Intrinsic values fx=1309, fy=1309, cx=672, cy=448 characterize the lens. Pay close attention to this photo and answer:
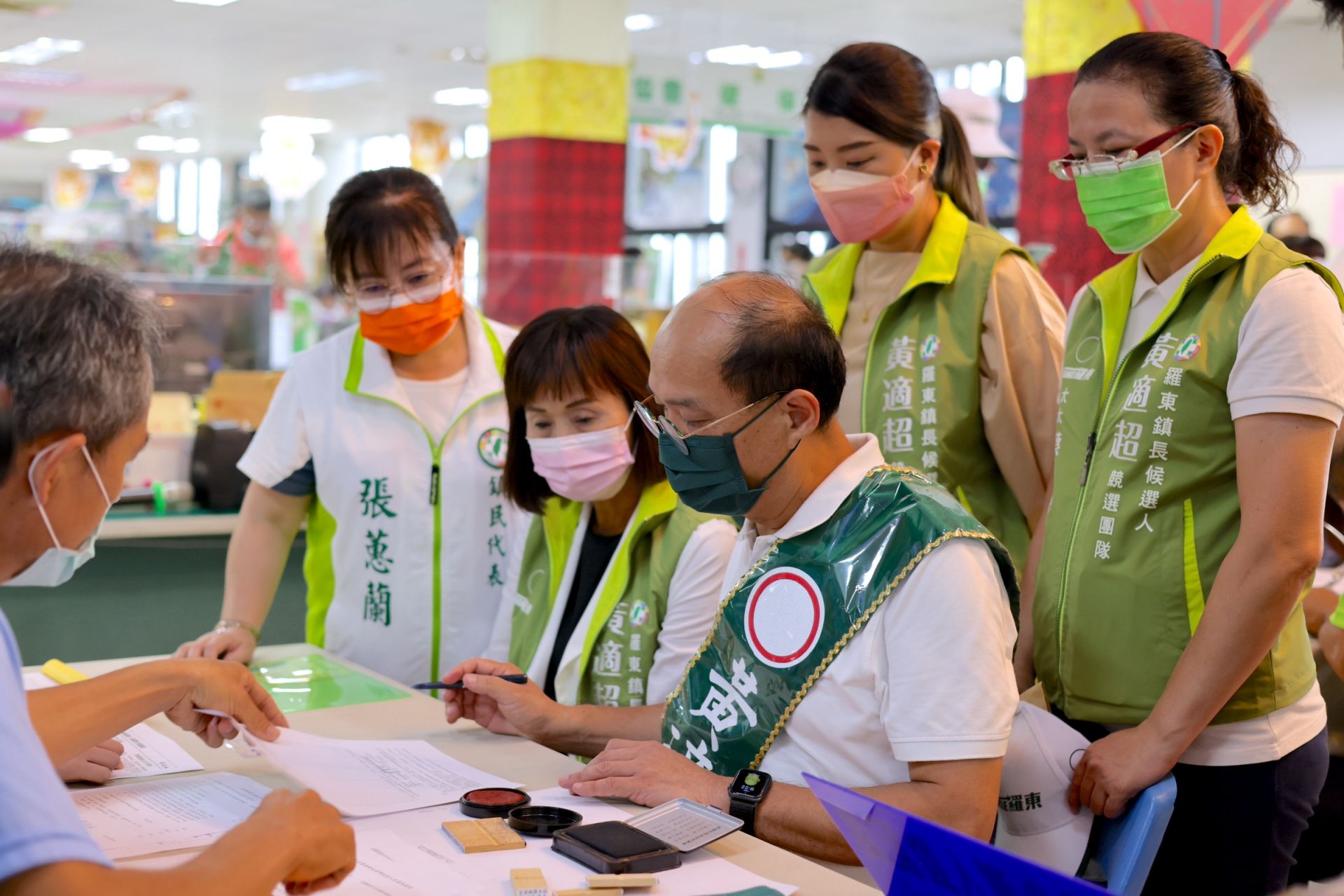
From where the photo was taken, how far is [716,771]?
1761 mm

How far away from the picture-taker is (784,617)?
172 centimetres

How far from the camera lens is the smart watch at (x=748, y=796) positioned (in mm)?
1612

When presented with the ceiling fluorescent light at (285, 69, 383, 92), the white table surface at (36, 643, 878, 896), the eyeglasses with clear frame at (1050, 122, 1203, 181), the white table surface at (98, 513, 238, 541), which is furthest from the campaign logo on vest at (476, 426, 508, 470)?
the ceiling fluorescent light at (285, 69, 383, 92)

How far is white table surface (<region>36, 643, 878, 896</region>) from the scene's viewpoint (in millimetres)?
1471

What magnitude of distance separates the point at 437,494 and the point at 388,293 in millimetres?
404

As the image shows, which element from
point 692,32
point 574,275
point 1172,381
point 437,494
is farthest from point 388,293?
point 692,32

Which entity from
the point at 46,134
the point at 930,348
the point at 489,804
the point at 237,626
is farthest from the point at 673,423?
the point at 46,134

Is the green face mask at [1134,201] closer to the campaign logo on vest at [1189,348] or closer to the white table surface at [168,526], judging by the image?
the campaign logo on vest at [1189,348]

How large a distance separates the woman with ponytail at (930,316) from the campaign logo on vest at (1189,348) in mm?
516

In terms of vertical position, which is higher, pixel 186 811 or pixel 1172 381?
pixel 1172 381

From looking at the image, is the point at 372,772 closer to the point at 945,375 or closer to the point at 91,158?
the point at 945,375

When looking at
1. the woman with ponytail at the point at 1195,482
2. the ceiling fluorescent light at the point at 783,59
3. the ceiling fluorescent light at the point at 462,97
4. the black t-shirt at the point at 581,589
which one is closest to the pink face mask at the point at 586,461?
the black t-shirt at the point at 581,589

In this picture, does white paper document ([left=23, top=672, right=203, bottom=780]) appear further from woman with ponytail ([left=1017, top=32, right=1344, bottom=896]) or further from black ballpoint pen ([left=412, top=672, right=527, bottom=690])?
woman with ponytail ([left=1017, top=32, right=1344, bottom=896])

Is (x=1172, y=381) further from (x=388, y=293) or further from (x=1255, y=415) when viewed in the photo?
(x=388, y=293)
